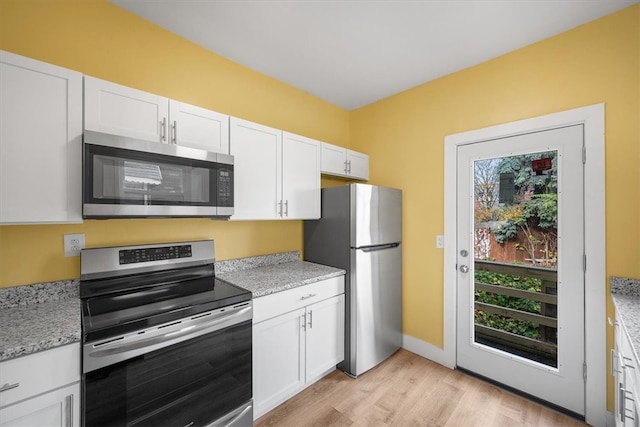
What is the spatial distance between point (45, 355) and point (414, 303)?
106 inches

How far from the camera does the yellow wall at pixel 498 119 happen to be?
1699 millimetres

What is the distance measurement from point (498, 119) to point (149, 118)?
2591 mm

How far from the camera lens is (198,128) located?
1.78m

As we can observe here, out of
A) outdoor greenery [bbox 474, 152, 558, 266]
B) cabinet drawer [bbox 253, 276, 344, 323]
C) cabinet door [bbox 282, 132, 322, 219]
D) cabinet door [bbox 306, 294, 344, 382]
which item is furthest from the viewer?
cabinet door [bbox 282, 132, 322, 219]

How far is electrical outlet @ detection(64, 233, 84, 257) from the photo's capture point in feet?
5.13

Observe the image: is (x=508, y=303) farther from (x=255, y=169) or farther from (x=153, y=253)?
(x=153, y=253)

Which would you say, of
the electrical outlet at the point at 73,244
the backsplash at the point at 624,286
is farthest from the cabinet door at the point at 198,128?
the backsplash at the point at 624,286

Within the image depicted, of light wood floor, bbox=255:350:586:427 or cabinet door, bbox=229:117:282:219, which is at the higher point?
cabinet door, bbox=229:117:282:219

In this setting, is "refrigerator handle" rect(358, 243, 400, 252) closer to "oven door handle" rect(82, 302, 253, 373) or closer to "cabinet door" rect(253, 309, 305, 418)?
"cabinet door" rect(253, 309, 305, 418)

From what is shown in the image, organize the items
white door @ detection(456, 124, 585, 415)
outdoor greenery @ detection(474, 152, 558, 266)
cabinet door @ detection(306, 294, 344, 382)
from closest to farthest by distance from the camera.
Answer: white door @ detection(456, 124, 585, 415), outdoor greenery @ detection(474, 152, 558, 266), cabinet door @ detection(306, 294, 344, 382)

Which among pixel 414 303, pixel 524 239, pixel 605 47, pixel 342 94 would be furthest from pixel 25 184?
pixel 605 47

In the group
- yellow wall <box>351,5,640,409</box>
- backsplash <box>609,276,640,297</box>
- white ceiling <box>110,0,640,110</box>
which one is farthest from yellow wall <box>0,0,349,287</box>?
backsplash <box>609,276,640,297</box>

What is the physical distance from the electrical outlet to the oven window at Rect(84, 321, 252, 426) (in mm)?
796

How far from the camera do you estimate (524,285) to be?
212 centimetres
